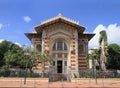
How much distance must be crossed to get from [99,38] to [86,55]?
157 inches

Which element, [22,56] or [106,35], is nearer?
[22,56]

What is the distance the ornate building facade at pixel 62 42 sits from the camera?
4106 centimetres

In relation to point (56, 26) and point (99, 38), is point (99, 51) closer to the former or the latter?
point (99, 38)

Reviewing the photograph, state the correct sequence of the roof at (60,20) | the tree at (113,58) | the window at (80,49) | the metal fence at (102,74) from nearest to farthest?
the metal fence at (102,74) → the roof at (60,20) → the window at (80,49) → the tree at (113,58)

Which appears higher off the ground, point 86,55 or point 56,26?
point 56,26

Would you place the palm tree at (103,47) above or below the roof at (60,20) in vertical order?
below

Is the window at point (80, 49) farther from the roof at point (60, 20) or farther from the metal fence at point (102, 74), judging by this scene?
the metal fence at point (102, 74)

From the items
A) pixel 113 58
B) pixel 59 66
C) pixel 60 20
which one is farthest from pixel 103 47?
pixel 60 20

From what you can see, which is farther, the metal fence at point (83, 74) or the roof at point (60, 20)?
the roof at point (60, 20)

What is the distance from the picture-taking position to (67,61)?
41.8m

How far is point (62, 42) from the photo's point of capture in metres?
42.0

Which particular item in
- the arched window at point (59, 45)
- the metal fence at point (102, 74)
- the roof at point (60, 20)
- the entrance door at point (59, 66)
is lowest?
the metal fence at point (102, 74)

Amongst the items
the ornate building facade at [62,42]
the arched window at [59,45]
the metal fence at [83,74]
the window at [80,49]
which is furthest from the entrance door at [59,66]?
the metal fence at [83,74]

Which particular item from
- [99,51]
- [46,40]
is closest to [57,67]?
[46,40]
